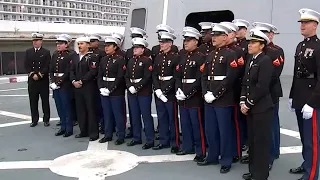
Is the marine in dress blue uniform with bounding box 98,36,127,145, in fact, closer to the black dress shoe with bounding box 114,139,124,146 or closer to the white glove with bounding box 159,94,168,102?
the black dress shoe with bounding box 114,139,124,146

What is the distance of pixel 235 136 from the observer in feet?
13.6

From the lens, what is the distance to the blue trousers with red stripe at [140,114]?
4.96m

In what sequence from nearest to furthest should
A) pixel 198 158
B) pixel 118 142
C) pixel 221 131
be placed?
pixel 221 131, pixel 198 158, pixel 118 142

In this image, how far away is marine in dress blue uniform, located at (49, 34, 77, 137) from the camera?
5773mm

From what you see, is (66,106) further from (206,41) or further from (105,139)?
(206,41)

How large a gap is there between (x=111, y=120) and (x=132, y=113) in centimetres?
41

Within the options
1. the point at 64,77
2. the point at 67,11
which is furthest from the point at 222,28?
the point at 67,11

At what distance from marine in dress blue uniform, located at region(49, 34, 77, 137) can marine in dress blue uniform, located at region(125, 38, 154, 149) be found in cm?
127

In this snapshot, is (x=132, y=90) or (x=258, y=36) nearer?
(x=258, y=36)

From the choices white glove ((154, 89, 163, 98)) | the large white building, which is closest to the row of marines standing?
white glove ((154, 89, 163, 98))

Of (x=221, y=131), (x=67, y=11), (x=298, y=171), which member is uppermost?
(x=67, y=11)

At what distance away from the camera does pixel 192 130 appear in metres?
4.48

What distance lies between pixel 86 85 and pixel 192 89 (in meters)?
1.92

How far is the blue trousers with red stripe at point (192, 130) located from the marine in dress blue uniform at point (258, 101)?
87cm
